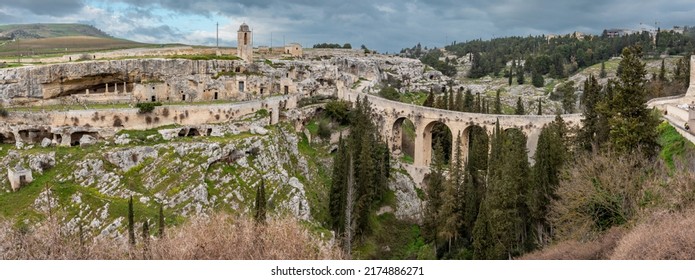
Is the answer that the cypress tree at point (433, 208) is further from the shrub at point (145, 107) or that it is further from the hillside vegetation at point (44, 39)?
the hillside vegetation at point (44, 39)

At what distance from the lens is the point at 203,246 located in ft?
43.1

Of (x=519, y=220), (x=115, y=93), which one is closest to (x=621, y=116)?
(x=519, y=220)

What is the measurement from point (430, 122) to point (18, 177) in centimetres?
2523

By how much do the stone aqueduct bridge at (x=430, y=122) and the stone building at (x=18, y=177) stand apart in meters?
23.5

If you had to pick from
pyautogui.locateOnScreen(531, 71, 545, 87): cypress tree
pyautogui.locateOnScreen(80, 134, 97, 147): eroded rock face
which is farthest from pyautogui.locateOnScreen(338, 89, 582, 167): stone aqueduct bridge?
pyautogui.locateOnScreen(531, 71, 545, 87): cypress tree

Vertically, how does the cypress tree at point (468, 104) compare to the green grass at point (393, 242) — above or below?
above

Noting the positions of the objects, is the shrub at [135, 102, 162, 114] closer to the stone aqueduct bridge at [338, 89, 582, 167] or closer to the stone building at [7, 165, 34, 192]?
the stone building at [7, 165, 34, 192]

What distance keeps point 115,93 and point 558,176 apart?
87.3 feet

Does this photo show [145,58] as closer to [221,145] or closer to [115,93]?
[115,93]

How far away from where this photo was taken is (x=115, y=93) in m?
35.2

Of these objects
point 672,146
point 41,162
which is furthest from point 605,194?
point 41,162

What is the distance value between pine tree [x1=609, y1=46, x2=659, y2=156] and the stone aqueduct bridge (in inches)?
525

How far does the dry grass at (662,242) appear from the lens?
11781 mm

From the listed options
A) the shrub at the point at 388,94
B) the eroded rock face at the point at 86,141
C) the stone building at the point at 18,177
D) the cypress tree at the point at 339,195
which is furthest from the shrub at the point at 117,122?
the shrub at the point at 388,94
